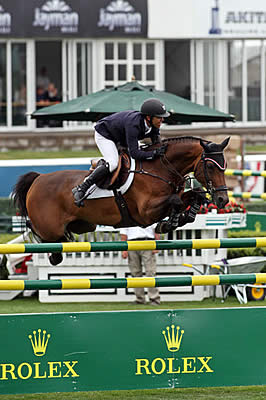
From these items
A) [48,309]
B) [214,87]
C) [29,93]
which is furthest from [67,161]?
[214,87]

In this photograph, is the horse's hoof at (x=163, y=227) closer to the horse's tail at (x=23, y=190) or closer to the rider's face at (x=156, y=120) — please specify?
the rider's face at (x=156, y=120)

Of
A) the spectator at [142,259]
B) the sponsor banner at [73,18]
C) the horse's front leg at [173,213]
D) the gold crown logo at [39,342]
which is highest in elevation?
the sponsor banner at [73,18]

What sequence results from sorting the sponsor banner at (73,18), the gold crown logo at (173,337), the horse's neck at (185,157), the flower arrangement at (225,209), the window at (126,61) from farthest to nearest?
the window at (126,61) < the sponsor banner at (73,18) < the flower arrangement at (225,209) < the horse's neck at (185,157) < the gold crown logo at (173,337)

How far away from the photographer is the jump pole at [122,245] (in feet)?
17.7

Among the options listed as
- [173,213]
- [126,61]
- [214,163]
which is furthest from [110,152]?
[126,61]

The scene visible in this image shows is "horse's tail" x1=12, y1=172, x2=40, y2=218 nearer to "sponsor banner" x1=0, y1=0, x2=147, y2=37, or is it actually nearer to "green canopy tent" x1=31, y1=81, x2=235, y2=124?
"green canopy tent" x1=31, y1=81, x2=235, y2=124

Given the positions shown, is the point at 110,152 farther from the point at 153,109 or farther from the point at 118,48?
the point at 118,48

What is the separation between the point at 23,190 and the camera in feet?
23.7

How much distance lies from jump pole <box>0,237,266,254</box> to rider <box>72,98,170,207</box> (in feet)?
3.94

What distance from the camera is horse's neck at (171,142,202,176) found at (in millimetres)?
6574

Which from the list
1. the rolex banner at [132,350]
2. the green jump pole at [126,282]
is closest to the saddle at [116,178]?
the green jump pole at [126,282]

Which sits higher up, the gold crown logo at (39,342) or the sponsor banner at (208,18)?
the sponsor banner at (208,18)

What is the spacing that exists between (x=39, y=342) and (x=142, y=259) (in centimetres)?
440

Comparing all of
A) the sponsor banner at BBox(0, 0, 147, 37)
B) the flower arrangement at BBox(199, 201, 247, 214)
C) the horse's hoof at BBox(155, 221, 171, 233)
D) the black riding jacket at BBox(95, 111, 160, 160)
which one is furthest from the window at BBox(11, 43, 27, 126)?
the horse's hoof at BBox(155, 221, 171, 233)
